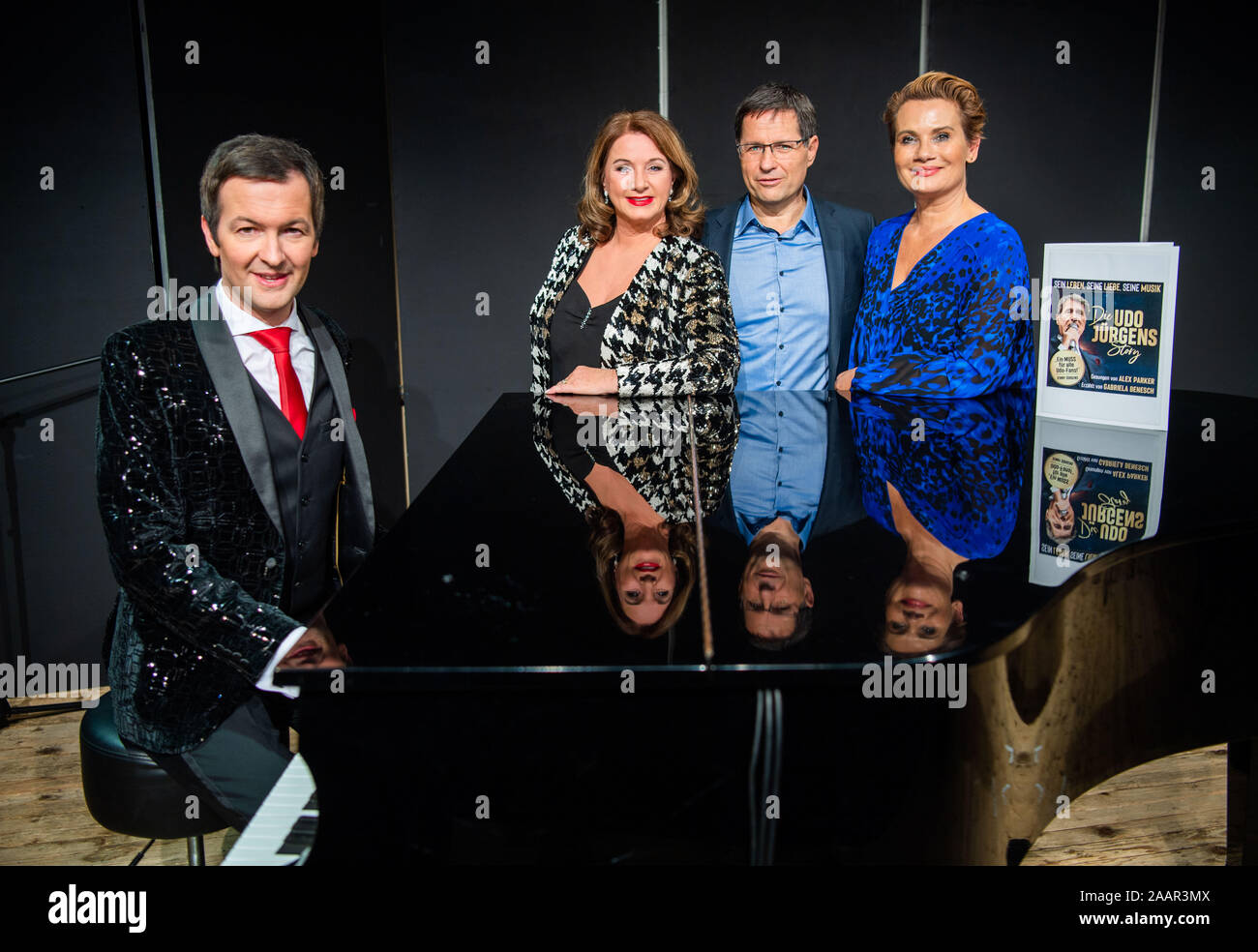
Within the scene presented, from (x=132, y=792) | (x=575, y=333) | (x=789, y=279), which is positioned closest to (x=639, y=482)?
(x=132, y=792)

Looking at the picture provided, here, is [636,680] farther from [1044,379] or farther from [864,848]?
[1044,379]

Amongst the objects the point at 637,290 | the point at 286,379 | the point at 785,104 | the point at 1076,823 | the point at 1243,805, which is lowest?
the point at 1076,823

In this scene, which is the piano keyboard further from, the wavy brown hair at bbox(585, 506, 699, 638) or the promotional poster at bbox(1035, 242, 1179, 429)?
the promotional poster at bbox(1035, 242, 1179, 429)

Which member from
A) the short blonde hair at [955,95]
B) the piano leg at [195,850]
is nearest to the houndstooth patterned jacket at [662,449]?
the piano leg at [195,850]

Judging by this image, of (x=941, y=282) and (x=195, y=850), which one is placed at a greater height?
(x=941, y=282)

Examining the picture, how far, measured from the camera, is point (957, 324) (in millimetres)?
3102

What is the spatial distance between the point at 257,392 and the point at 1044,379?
1.98m

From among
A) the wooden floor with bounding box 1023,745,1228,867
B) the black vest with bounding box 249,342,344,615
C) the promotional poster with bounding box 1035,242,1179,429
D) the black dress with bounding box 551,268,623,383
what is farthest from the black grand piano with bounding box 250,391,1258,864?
the black dress with bounding box 551,268,623,383

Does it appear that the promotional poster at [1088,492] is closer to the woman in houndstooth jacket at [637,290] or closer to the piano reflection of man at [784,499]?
the piano reflection of man at [784,499]

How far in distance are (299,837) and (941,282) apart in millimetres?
2534

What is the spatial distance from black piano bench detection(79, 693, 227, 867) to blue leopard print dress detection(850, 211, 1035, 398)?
7.34ft

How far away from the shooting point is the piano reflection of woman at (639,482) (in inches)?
55.9

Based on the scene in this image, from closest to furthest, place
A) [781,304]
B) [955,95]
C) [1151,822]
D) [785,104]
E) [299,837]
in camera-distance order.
A: [299,837]
[1151,822]
[955,95]
[785,104]
[781,304]

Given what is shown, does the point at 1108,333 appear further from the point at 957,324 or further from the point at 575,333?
the point at 575,333
